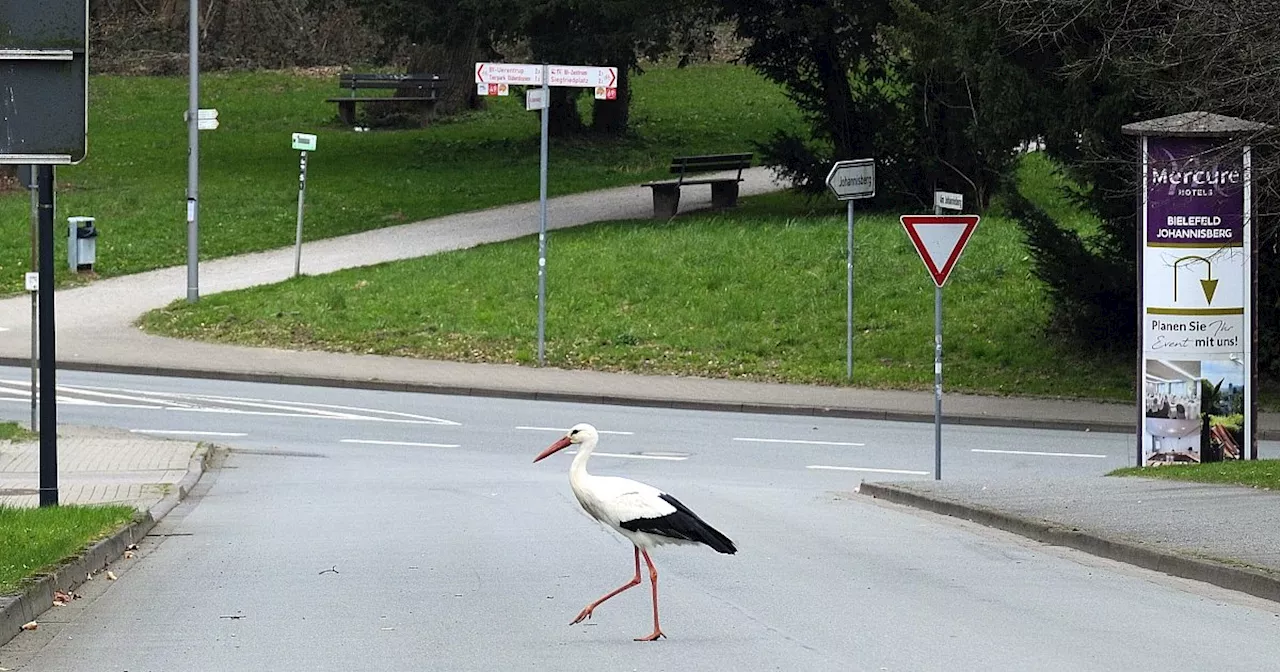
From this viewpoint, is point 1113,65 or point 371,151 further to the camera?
point 371,151

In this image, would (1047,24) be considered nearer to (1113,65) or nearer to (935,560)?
(1113,65)

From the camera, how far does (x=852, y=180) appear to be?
2623 cm

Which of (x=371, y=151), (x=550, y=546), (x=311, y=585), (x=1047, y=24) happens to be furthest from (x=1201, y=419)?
(x=371, y=151)

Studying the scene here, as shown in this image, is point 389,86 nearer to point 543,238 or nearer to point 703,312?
point 703,312

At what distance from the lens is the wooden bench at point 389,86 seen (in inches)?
2121

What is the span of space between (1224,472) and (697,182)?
22.9 m

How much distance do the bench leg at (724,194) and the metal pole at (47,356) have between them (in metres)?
26.1

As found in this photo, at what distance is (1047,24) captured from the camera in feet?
70.5

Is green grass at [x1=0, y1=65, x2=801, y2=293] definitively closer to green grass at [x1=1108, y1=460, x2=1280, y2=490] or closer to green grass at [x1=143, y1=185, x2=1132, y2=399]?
green grass at [x1=143, y1=185, x2=1132, y2=399]

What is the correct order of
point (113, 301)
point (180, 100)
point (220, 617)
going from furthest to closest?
point (180, 100), point (113, 301), point (220, 617)

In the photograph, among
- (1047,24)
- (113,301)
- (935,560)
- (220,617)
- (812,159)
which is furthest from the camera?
(812,159)

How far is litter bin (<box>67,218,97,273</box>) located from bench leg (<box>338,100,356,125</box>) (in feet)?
66.0

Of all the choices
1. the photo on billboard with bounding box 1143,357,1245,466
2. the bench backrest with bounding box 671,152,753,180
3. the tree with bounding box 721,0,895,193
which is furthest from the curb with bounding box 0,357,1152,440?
the bench backrest with bounding box 671,152,753,180

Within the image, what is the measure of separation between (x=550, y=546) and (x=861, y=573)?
232 centimetres
